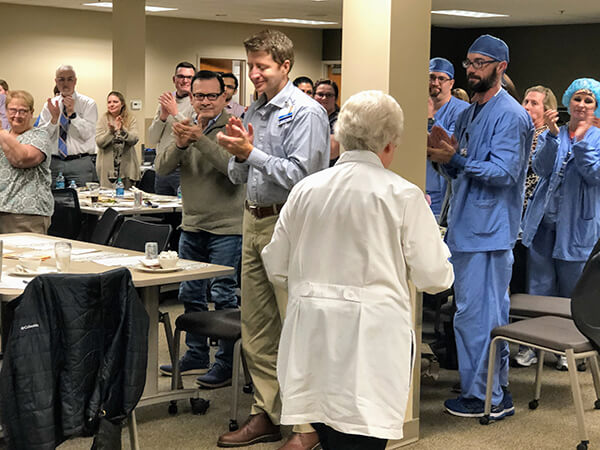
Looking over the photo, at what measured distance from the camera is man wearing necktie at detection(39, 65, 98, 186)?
8750 mm

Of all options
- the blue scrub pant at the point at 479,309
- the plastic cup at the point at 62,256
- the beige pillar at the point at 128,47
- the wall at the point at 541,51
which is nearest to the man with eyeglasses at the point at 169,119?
the plastic cup at the point at 62,256

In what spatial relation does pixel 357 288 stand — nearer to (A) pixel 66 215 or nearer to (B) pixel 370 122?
(B) pixel 370 122

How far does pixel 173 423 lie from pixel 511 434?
1655 mm

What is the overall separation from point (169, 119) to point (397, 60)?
10.5ft

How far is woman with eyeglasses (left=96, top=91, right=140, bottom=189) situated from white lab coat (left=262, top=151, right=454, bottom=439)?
19.6 ft

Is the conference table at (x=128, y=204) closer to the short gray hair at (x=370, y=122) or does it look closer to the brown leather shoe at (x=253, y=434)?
the brown leather shoe at (x=253, y=434)

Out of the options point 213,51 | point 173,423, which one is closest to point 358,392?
point 173,423

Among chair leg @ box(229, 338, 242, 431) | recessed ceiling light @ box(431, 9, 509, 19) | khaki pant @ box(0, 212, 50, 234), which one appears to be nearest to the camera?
chair leg @ box(229, 338, 242, 431)

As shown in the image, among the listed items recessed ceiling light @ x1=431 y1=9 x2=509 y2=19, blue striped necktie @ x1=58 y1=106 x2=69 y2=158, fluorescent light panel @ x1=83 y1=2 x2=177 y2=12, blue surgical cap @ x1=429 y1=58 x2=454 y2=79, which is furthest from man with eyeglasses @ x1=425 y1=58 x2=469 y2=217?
fluorescent light panel @ x1=83 y1=2 x2=177 y2=12

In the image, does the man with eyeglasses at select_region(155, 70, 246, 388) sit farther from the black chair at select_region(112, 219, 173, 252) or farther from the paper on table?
the paper on table

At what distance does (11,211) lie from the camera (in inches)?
223

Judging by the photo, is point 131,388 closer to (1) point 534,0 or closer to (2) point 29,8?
(1) point 534,0

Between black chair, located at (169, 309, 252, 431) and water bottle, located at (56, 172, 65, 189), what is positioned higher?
water bottle, located at (56, 172, 65, 189)

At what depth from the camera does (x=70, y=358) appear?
10.4 feet
